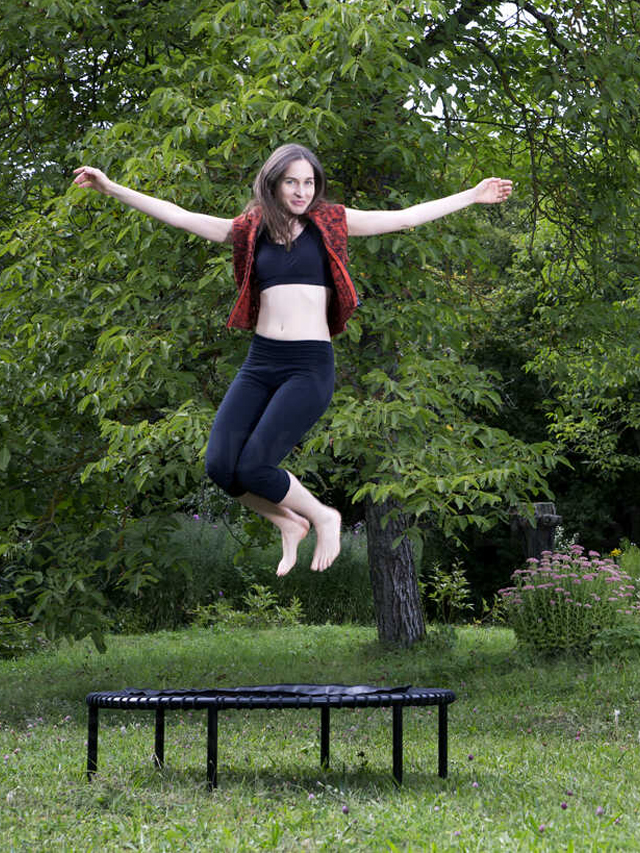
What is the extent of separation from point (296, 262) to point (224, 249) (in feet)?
11.1

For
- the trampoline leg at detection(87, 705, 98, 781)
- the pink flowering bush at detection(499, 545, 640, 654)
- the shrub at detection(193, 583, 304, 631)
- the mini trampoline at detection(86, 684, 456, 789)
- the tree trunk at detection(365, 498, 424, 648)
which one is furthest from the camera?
the shrub at detection(193, 583, 304, 631)

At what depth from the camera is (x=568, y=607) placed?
32.3 ft

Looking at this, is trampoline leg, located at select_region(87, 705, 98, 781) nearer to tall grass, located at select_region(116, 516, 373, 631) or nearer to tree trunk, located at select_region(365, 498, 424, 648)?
tree trunk, located at select_region(365, 498, 424, 648)

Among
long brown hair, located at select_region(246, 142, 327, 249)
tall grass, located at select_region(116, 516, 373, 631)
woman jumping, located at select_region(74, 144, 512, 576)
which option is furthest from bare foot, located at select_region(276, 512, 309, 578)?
tall grass, located at select_region(116, 516, 373, 631)

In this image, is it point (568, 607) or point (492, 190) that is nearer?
point (492, 190)

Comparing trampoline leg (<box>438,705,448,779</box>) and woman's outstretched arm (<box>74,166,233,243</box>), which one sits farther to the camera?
trampoline leg (<box>438,705,448,779</box>)

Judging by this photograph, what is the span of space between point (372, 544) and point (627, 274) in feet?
11.6

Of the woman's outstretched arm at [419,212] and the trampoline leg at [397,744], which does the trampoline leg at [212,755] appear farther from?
the woman's outstretched arm at [419,212]

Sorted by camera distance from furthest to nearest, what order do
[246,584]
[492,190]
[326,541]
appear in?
[246,584]
[492,190]
[326,541]

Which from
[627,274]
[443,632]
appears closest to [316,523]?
[627,274]

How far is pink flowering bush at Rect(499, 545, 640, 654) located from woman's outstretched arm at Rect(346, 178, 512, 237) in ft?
22.0

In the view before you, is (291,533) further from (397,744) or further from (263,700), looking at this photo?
(397,744)

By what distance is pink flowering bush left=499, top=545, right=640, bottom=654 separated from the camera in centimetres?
988

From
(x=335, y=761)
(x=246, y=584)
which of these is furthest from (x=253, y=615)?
(x=335, y=761)
